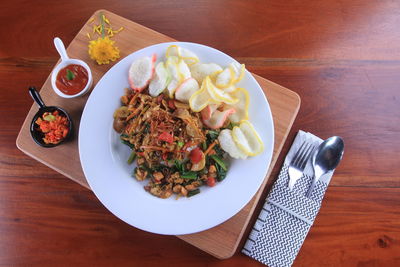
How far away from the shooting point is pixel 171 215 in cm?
175

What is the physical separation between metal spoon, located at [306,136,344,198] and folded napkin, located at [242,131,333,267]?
0.05 meters

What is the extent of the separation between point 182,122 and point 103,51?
75 centimetres

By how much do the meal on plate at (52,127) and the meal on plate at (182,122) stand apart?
12.7 inches

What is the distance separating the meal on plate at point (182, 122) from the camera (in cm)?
177

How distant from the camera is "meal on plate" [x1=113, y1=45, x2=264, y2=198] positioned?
1769mm

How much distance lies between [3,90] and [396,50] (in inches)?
117

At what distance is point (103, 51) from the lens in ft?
6.68

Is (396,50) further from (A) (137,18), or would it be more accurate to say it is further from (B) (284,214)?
(A) (137,18)

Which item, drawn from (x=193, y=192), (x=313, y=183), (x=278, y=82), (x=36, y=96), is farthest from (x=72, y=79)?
(x=313, y=183)

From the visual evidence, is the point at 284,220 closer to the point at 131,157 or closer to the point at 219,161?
the point at 219,161

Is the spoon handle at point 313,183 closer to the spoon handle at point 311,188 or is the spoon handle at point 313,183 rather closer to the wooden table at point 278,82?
the spoon handle at point 311,188

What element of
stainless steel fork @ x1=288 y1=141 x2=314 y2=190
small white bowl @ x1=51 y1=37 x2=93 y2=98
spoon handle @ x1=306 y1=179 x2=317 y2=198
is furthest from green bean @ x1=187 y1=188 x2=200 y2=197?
small white bowl @ x1=51 y1=37 x2=93 y2=98

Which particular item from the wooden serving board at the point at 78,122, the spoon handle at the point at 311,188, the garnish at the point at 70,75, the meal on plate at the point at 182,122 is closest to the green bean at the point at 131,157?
the meal on plate at the point at 182,122

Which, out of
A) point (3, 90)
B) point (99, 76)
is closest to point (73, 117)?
point (99, 76)
